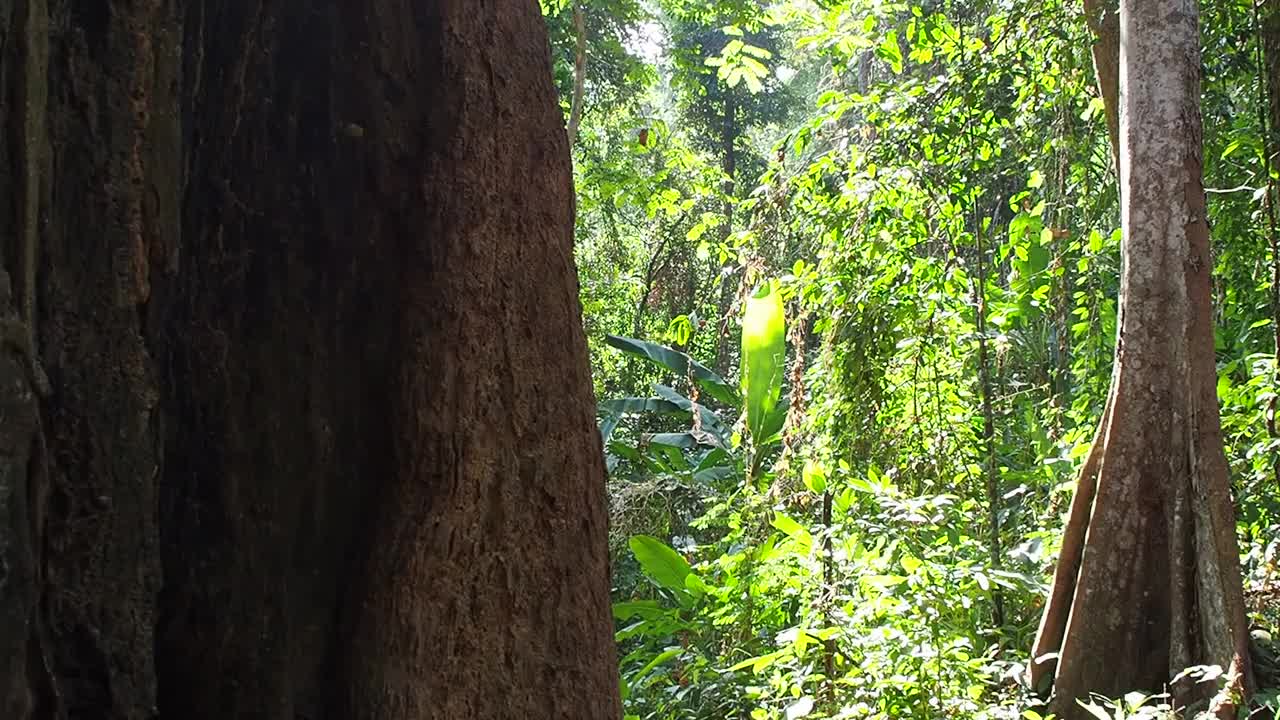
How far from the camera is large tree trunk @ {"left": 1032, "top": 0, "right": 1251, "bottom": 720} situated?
3.80 m

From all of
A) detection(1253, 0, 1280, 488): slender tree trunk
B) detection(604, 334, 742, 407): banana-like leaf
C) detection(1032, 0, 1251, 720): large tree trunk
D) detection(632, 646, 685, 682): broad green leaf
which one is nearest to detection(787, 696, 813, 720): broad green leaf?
detection(632, 646, 685, 682): broad green leaf

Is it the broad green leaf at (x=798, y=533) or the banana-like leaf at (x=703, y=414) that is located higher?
the banana-like leaf at (x=703, y=414)

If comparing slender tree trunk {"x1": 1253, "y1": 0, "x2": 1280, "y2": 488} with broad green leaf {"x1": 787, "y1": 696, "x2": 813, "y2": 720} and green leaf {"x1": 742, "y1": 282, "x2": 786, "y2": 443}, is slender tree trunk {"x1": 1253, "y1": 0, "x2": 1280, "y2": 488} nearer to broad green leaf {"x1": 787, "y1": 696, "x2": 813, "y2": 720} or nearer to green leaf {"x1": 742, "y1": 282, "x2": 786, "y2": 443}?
broad green leaf {"x1": 787, "y1": 696, "x2": 813, "y2": 720}

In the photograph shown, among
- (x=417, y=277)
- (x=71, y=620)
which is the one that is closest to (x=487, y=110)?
(x=417, y=277)

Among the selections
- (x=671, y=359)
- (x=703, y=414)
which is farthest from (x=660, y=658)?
(x=703, y=414)

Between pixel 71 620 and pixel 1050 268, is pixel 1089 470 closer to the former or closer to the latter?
pixel 1050 268

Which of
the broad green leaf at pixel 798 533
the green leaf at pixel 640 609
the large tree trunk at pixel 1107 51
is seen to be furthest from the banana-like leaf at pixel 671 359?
the broad green leaf at pixel 798 533

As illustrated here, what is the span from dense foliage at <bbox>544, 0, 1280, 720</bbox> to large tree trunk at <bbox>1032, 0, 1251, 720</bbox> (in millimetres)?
261

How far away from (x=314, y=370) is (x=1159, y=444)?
3.37 meters

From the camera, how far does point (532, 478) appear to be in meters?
1.61

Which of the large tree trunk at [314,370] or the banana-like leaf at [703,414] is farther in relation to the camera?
the banana-like leaf at [703,414]

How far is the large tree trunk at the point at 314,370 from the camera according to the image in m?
1.30

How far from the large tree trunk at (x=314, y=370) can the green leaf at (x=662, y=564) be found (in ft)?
12.1

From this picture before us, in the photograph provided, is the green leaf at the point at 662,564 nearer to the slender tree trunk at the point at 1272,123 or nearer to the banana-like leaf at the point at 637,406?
the slender tree trunk at the point at 1272,123
